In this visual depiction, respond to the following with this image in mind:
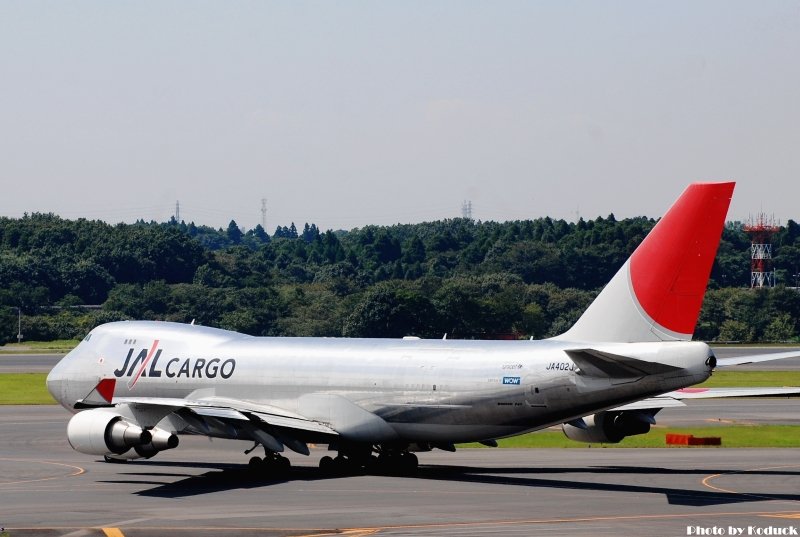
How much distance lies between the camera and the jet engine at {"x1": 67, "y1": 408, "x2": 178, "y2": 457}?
140ft

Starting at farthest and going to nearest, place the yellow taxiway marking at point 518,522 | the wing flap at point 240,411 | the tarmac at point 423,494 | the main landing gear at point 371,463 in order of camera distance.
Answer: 1. the main landing gear at point 371,463
2. the wing flap at point 240,411
3. the tarmac at point 423,494
4. the yellow taxiway marking at point 518,522

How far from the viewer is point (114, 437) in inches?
1679

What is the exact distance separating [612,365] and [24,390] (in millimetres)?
59196

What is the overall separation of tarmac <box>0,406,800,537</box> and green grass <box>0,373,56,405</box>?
88.3 feet

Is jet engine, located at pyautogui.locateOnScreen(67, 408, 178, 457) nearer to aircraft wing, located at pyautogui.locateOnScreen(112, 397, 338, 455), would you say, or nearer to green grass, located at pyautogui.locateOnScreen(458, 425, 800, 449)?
aircraft wing, located at pyautogui.locateOnScreen(112, 397, 338, 455)

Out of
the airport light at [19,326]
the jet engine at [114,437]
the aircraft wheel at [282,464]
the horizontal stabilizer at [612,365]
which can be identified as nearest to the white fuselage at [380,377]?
the horizontal stabilizer at [612,365]

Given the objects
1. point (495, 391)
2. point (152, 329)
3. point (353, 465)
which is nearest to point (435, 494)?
point (495, 391)

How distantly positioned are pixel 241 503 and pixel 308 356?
31.4 feet

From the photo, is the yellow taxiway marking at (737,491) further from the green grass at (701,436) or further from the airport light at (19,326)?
the airport light at (19,326)

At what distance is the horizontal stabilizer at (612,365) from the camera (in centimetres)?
3869

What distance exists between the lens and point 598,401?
40500 millimetres

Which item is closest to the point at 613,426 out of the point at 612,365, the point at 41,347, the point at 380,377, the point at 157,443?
the point at 612,365

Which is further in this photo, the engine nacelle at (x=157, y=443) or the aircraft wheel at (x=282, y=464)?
the aircraft wheel at (x=282, y=464)

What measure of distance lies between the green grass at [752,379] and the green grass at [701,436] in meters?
25.6
